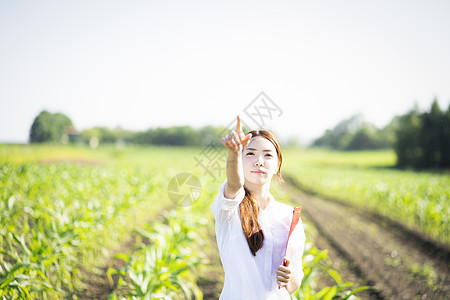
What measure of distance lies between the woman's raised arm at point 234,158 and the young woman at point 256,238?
54 millimetres

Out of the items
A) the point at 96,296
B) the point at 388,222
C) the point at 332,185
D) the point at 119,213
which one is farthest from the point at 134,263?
the point at 332,185

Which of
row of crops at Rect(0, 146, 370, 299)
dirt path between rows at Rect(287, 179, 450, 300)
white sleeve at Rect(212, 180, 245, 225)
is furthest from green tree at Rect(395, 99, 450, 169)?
white sleeve at Rect(212, 180, 245, 225)

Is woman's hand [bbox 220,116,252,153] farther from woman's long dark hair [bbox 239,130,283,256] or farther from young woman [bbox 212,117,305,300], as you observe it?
woman's long dark hair [bbox 239,130,283,256]

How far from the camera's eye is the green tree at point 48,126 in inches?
126

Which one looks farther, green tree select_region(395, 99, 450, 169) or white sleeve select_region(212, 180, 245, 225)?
green tree select_region(395, 99, 450, 169)

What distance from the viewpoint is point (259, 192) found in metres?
1.04

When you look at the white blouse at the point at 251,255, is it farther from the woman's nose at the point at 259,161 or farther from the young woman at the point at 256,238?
the woman's nose at the point at 259,161

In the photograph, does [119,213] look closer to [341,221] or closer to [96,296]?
[96,296]

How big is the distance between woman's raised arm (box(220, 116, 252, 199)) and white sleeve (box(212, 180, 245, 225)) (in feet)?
0.05

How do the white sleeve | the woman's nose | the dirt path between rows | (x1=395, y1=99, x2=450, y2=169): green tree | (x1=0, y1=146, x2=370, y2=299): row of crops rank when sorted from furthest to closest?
(x1=395, y1=99, x2=450, y2=169): green tree
the dirt path between rows
(x1=0, y1=146, x2=370, y2=299): row of crops
the woman's nose
the white sleeve

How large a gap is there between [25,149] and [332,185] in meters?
10.7

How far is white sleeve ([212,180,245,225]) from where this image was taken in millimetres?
869

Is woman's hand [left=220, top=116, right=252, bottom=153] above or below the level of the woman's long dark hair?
above

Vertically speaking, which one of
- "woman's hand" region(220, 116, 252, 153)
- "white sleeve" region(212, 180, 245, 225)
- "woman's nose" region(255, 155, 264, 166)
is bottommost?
"white sleeve" region(212, 180, 245, 225)
